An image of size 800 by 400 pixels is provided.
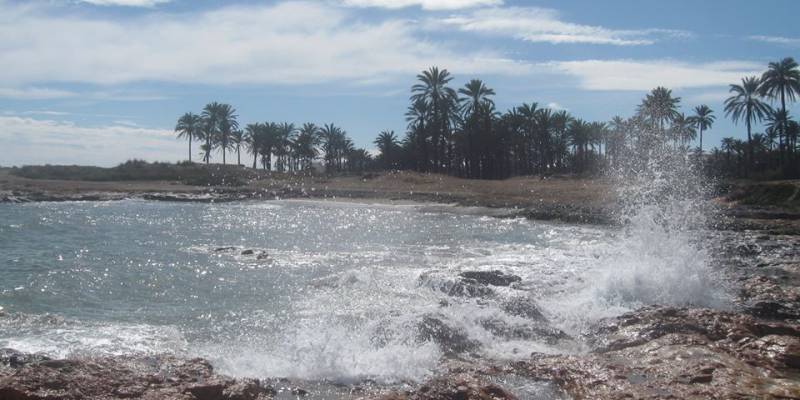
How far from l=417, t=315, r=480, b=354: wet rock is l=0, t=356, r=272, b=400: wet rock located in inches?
111

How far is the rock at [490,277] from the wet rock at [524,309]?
2047 millimetres

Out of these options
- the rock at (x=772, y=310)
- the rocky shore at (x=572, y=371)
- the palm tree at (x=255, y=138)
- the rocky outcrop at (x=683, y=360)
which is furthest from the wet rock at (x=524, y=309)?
the palm tree at (x=255, y=138)

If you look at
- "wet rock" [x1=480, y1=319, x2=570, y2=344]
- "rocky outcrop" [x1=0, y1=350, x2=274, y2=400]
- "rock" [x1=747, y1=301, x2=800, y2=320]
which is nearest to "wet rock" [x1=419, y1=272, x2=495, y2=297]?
"wet rock" [x1=480, y1=319, x2=570, y2=344]

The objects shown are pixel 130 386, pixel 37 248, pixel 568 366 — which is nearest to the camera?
pixel 130 386

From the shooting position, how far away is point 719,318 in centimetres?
914

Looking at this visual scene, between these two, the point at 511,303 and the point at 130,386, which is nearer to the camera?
the point at 130,386

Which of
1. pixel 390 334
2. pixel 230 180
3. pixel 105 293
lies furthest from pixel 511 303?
pixel 230 180

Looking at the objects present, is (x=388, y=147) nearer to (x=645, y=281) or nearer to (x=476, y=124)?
(x=476, y=124)

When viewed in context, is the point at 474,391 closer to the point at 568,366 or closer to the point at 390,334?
the point at 568,366

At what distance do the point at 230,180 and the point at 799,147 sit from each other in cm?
5378

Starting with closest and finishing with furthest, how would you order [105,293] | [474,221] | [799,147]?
[105,293] → [474,221] → [799,147]

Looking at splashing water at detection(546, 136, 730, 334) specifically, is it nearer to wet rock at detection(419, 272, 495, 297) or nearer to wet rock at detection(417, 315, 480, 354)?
wet rock at detection(419, 272, 495, 297)

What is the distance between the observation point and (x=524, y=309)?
1091 cm

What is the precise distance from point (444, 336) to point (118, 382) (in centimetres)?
435
